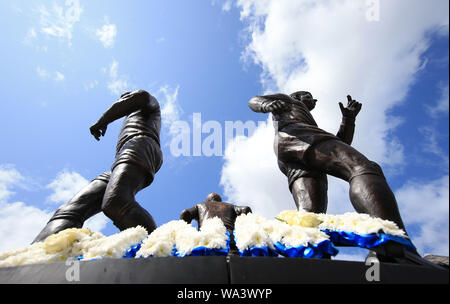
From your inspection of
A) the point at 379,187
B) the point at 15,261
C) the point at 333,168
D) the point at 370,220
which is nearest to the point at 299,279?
the point at 370,220

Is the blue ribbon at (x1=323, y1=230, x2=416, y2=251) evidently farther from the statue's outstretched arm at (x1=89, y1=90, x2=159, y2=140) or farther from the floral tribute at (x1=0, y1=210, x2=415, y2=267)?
the statue's outstretched arm at (x1=89, y1=90, x2=159, y2=140)

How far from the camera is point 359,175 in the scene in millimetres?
3242

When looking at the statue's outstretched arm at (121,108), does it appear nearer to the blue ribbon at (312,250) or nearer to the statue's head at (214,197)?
the statue's head at (214,197)

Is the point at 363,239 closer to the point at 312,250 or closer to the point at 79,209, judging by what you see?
the point at 312,250

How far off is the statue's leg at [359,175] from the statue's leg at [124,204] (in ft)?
7.31

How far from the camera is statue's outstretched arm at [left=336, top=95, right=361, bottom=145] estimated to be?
16.9ft

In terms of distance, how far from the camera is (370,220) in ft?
7.54

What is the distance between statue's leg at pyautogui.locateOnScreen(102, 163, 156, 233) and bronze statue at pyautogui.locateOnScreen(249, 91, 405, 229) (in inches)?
81.8

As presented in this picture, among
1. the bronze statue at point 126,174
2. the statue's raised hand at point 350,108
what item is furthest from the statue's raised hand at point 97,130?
the statue's raised hand at point 350,108

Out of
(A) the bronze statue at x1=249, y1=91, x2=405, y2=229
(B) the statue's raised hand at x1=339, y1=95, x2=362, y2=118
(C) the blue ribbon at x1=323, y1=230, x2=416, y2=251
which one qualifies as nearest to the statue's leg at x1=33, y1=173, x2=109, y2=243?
(A) the bronze statue at x1=249, y1=91, x2=405, y2=229

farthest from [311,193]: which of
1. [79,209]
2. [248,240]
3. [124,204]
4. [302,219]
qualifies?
[79,209]
